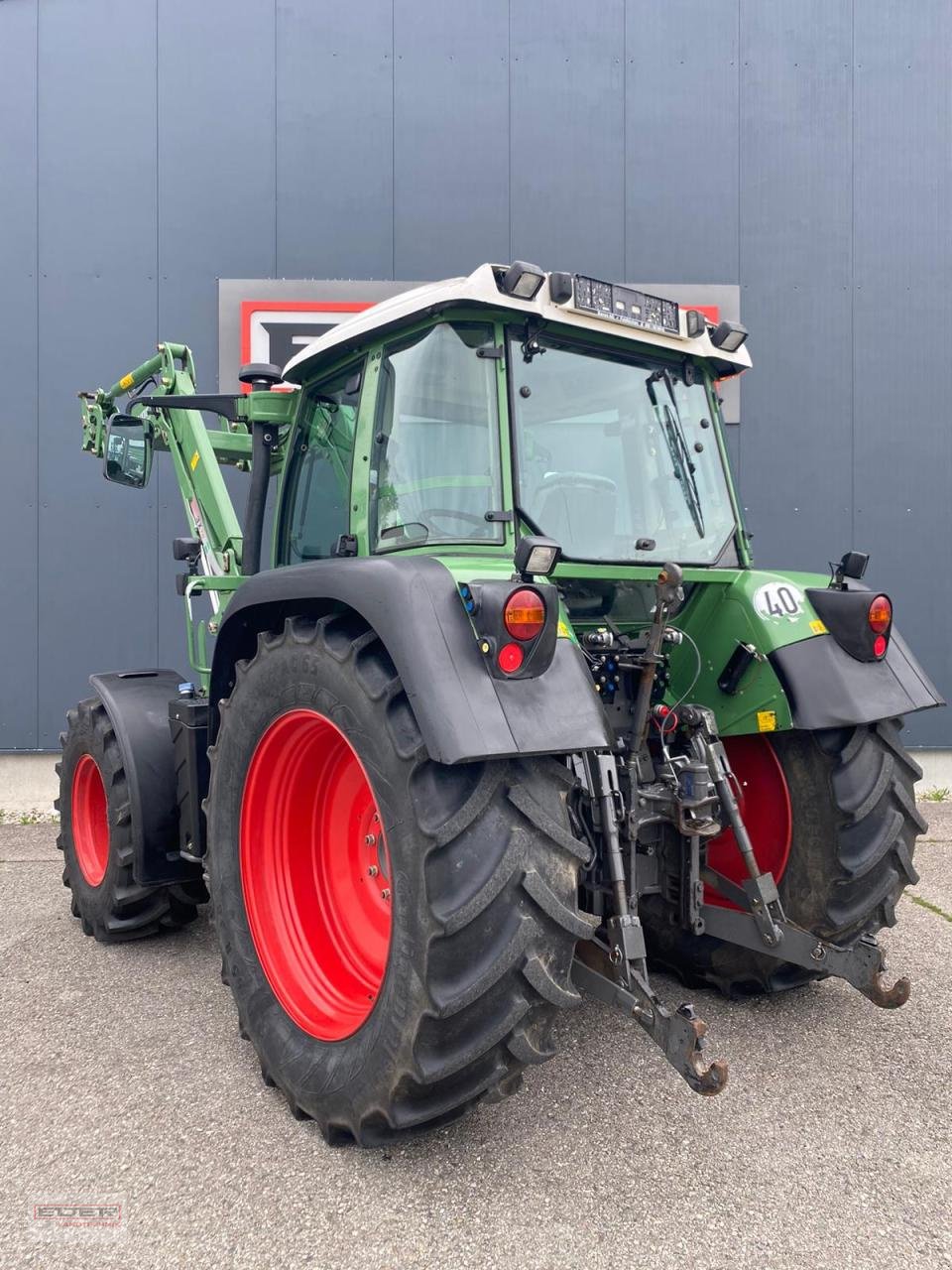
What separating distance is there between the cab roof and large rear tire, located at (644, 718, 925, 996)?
126 centimetres

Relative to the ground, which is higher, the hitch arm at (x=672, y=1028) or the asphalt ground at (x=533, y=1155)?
the hitch arm at (x=672, y=1028)

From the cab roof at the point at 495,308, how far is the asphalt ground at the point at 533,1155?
82.5 inches

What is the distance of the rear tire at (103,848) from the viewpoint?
11.2 feet

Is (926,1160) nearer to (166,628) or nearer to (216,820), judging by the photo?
(216,820)

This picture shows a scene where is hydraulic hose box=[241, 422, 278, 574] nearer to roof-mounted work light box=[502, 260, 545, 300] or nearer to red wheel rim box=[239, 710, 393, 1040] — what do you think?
red wheel rim box=[239, 710, 393, 1040]

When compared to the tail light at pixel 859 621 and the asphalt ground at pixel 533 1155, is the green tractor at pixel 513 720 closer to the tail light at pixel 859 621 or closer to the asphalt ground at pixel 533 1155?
the tail light at pixel 859 621

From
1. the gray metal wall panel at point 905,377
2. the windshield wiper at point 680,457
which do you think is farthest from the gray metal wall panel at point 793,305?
the windshield wiper at point 680,457

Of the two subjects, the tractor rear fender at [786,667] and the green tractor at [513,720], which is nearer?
the green tractor at [513,720]

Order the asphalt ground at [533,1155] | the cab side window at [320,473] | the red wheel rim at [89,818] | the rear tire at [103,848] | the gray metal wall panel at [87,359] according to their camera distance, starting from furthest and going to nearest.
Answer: the gray metal wall panel at [87,359]
the red wheel rim at [89,818]
the rear tire at [103,848]
the cab side window at [320,473]
the asphalt ground at [533,1155]

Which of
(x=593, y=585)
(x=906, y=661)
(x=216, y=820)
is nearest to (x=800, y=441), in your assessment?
(x=906, y=661)

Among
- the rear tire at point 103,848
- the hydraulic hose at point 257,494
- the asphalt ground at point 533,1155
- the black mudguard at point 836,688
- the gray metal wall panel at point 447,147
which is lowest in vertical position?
the asphalt ground at point 533,1155

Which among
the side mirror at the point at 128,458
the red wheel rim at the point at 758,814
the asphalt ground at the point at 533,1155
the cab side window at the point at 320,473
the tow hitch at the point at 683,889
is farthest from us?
the side mirror at the point at 128,458

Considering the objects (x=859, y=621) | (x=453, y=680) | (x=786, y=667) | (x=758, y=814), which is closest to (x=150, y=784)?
(x=453, y=680)

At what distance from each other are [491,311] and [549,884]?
4.98ft
